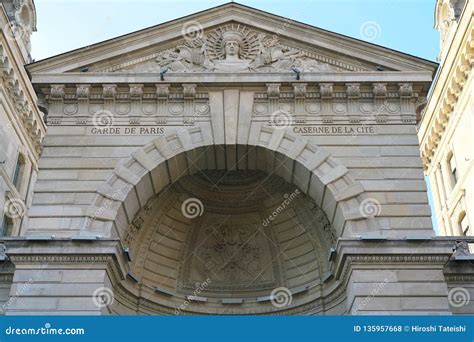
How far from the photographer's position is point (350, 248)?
17.1 m

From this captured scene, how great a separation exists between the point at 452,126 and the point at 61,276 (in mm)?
20635

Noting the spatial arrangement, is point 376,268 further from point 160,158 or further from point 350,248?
point 160,158

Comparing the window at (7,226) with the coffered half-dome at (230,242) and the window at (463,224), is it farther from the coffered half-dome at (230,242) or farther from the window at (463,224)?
the window at (463,224)

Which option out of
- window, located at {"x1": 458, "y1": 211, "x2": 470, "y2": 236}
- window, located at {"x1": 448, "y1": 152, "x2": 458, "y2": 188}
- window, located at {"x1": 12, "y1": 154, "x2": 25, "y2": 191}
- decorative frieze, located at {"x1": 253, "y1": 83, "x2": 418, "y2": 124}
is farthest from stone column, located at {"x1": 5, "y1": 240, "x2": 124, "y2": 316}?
window, located at {"x1": 448, "y1": 152, "x2": 458, "y2": 188}

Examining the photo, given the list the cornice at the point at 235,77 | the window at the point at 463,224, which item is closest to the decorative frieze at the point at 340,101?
the cornice at the point at 235,77

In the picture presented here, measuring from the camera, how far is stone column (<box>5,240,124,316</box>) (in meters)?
16.4

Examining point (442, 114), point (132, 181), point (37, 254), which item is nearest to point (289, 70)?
point (132, 181)

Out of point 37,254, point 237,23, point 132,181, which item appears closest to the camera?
point 37,254

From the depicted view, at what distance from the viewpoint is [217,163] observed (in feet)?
66.2

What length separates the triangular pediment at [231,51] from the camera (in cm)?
2056

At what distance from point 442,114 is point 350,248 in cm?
1618

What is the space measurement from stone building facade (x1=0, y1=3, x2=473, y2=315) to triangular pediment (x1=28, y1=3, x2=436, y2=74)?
49mm

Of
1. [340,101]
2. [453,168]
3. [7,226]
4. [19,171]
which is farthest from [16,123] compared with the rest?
[453,168]

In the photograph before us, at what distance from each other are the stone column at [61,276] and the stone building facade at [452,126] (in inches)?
687
